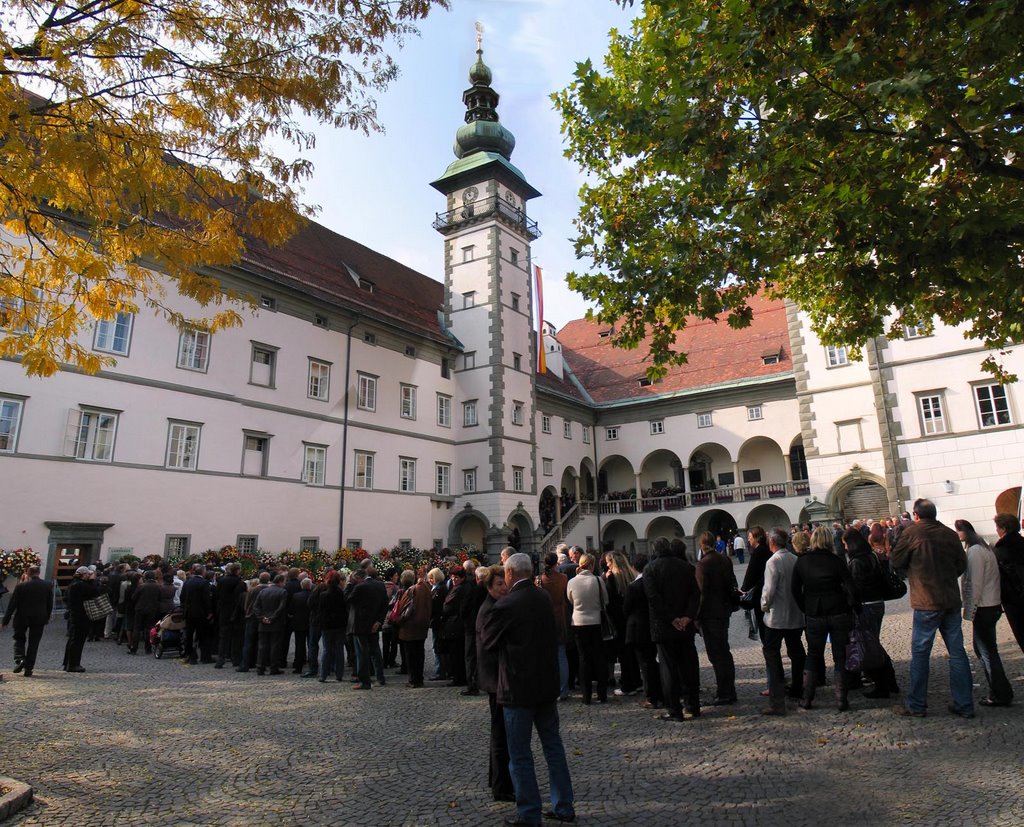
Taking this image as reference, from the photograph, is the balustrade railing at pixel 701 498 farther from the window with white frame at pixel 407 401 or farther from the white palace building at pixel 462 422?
the window with white frame at pixel 407 401

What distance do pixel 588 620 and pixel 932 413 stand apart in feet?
75.4

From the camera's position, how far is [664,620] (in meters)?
7.03

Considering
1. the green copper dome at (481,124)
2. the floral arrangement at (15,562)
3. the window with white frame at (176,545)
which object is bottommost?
the floral arrangement at (15,562)

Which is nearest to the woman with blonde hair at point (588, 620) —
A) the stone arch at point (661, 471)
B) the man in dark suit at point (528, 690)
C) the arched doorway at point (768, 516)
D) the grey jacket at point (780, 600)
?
the grey jacket at point (780, 600)

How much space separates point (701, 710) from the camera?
7426 millimetres

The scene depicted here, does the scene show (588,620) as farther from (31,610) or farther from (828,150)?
(31,610)

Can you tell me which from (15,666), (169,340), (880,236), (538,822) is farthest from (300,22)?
(169,340)

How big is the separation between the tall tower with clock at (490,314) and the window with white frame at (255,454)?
33.8 feet

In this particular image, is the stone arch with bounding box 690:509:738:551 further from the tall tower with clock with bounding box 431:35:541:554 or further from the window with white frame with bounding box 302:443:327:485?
the window with white frame with bounding box 302:443:327:485

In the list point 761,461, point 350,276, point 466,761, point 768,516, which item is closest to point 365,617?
point 466,761

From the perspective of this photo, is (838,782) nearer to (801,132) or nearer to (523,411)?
(801,132)

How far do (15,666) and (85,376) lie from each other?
10695 mm

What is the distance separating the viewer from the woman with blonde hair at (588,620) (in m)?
8.03

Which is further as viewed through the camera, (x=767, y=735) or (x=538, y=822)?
(x=767, y=735)
